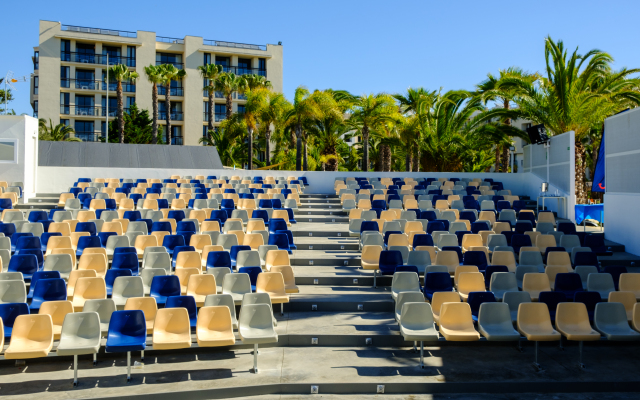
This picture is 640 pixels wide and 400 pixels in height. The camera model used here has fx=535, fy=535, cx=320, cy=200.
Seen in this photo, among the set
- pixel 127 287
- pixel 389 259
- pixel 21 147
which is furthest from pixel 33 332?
pixel 21 147

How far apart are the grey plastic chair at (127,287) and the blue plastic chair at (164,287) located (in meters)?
0.18

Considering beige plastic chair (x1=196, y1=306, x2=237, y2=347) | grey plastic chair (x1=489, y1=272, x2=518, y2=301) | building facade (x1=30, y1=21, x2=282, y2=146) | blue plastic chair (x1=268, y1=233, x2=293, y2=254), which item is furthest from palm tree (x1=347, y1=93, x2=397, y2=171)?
building facade (x1=30, y1=21, x2=282, y2=146)

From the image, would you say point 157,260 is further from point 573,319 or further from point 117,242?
point 573,319

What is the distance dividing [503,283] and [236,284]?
4271 millimetres

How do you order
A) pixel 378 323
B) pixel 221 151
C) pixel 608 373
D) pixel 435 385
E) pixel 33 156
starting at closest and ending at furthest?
pixel 435 385, pixel 608 373, pixel 378 323, pixel 33 156, pixel 221 151

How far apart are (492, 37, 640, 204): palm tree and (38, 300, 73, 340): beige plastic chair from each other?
15.4m

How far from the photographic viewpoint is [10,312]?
22.8 ft

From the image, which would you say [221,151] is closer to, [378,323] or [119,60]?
[119,60]

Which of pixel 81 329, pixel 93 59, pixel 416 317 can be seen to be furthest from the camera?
pixel 93 59

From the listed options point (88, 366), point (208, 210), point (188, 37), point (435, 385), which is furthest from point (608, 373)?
point (188, 37)

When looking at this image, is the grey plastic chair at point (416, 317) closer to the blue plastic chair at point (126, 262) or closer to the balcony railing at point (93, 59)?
the blue plastic chair at point (126, 262)

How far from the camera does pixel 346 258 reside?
11344 mm

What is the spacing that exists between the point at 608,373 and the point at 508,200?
10.8 metres

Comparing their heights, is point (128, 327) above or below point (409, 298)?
below
